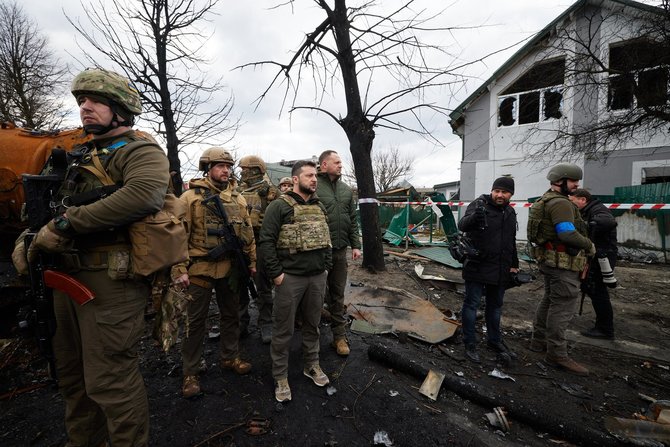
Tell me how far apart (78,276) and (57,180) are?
55 centimetres

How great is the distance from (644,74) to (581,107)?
4.28 meters

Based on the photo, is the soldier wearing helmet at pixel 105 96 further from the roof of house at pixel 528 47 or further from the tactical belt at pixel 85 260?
the roof of house at pixel 528 47

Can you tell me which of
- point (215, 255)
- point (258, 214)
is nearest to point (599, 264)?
point (258, 214)

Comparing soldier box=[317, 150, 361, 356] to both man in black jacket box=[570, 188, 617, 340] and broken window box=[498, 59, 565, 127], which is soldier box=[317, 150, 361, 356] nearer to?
man in black jacket box=[570, 188, 617, 340]

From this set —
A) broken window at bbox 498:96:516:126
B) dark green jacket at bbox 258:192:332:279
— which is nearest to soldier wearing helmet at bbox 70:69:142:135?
dark green jacket at bbox 258:192:332:279

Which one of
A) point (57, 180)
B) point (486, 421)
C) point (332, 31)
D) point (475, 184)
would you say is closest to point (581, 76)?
point (475, 184)

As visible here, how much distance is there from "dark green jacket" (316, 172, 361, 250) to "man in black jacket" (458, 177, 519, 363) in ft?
4.01

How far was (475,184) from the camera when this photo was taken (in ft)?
39.4

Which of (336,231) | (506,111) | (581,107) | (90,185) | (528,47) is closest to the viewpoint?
(90,185)

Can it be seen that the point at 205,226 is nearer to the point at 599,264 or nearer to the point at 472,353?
the point at 472,353

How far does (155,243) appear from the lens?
1.60m

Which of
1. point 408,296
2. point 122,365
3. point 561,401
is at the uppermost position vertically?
point 122,365

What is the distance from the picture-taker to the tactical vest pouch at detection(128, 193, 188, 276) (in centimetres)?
156

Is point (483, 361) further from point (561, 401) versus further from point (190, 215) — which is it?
point (190, 215)
